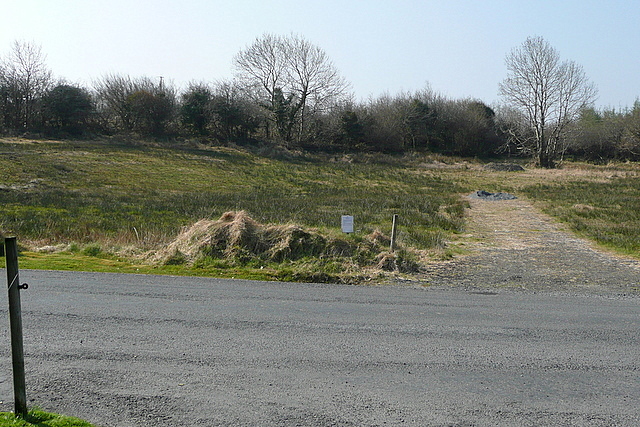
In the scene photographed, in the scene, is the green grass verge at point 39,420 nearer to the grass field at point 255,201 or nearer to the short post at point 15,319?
the short post at point 15,319

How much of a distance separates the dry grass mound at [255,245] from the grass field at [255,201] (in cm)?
10

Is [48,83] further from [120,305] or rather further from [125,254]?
[120,305]

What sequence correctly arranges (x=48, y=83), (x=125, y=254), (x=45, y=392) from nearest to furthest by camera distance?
(x=45, y=392) < (x=125, y=254) < (x=48, y=83)

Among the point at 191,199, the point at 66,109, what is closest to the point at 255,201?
the point at 191,199

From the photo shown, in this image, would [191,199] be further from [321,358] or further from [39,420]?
[39,420]

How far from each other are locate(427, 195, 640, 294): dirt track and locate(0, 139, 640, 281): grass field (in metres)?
0.87

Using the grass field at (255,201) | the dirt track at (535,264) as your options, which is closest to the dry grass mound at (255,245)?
the grass field at (255,201)

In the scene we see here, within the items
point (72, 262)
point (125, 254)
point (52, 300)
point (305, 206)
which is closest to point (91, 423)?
point (52, 300)

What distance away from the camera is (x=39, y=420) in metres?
4.43

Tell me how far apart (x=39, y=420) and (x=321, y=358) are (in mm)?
2977

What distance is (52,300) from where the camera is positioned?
336 inches

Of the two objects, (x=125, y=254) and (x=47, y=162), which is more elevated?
(x=47, y=162)

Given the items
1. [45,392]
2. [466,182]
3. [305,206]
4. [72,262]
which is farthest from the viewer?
[466,182]

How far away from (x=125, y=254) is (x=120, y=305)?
5.31 meters
